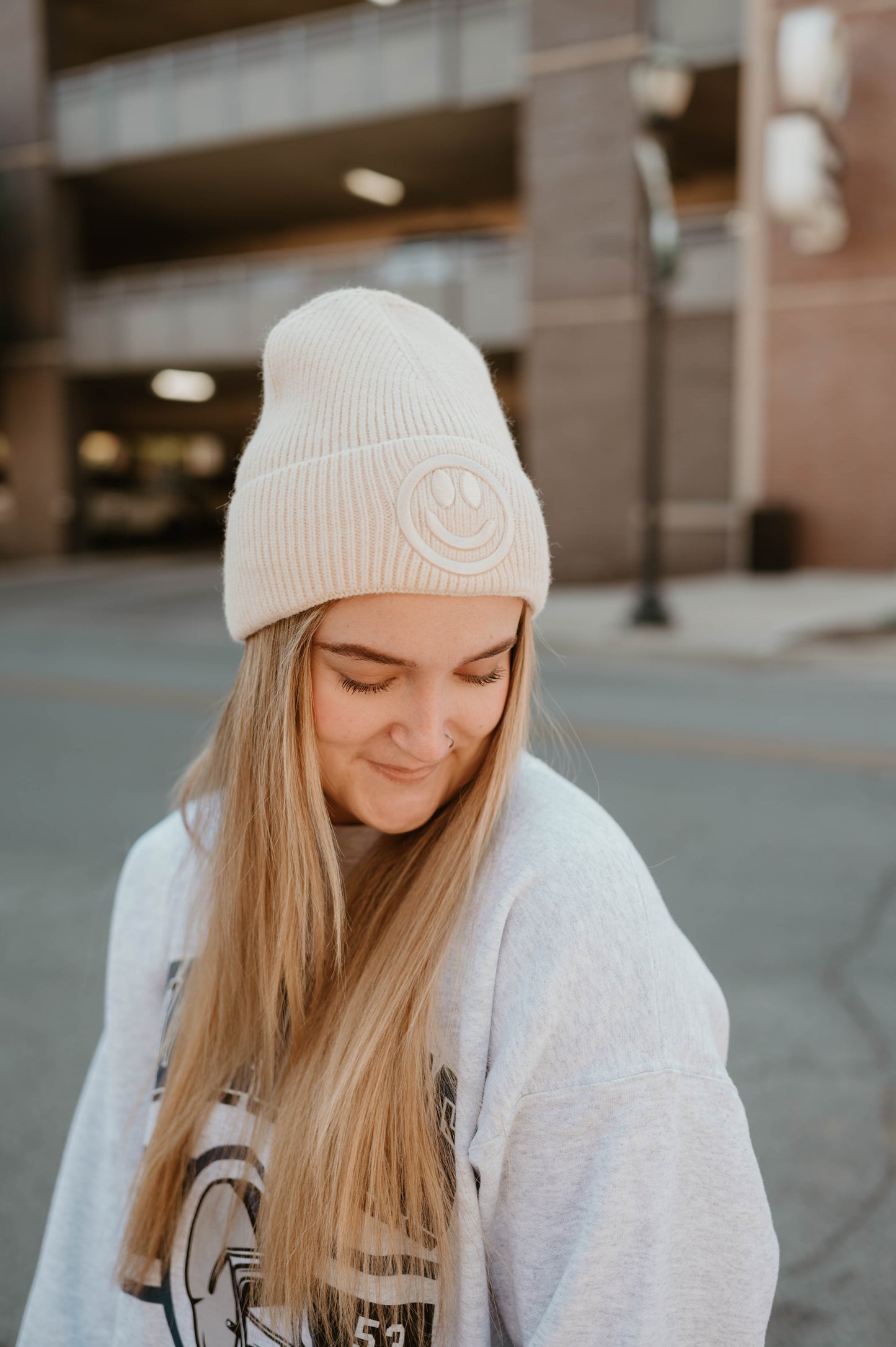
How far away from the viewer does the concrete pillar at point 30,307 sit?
864 inches

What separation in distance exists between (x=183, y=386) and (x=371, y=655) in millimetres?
25690

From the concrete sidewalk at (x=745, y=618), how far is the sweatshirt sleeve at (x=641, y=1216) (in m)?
8.83

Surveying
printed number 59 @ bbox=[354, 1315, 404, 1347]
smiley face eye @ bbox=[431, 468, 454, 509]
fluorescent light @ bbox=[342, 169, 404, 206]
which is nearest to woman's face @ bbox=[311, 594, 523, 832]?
smiley face eye @ bbox=[431, 468, 454, 509]

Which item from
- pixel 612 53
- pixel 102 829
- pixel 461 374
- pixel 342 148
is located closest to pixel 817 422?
Answer: pixel 612 53

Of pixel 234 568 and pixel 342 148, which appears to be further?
pixel 342 148

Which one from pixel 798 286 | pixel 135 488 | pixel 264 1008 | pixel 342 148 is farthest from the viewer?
pixel 135 488

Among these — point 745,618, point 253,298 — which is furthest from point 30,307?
point 745,618

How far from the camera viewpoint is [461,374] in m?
1.31

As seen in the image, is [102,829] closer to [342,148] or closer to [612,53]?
[612,53]

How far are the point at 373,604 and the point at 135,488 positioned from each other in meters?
27.0

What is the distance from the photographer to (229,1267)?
1396 millimetres

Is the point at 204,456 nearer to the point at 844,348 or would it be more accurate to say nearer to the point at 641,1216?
the point at 844,348

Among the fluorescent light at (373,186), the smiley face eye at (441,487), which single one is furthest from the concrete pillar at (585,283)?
the smiley face eye at (441,487)

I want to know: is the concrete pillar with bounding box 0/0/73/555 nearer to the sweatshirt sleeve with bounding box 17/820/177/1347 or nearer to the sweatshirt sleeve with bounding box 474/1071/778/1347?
the sweatshirt sleeve with bounding box 17/820/177/1347
